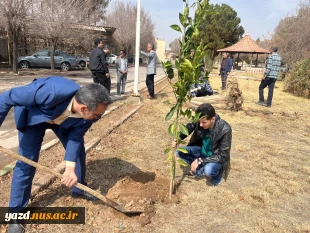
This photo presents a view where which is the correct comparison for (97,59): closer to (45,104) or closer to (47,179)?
(47,179)

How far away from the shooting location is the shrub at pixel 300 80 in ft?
38.5

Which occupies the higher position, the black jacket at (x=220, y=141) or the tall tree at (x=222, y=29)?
the tall tree at (x=222, y=29)

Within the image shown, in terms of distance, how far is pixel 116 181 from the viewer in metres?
3.37

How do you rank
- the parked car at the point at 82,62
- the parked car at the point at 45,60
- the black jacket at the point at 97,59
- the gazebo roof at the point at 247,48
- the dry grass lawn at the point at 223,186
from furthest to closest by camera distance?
the gazebo roof at the point at 247,48, the parked car at the point at 82,62, the parked car at the point at 45,60, the black jacket at the point at 97,59, the dry grass lawn at the point at 223,186

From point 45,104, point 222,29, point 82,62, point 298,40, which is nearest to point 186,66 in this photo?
point 45,104

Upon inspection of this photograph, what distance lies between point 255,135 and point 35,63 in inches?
651

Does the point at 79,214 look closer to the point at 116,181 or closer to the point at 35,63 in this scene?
the point at 116,181

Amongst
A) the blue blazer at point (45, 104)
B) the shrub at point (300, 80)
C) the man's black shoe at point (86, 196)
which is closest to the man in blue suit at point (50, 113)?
the blue blazer at point (45, 104)

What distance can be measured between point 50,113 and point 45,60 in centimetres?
1760

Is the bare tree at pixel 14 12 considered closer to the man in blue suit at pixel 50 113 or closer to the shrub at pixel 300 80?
the man in blue suit at pixel 50 113

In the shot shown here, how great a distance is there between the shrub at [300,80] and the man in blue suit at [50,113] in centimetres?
1201

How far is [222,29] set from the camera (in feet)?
116

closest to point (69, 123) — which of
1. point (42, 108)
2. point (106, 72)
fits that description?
point (42, 108)

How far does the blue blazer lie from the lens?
1980 mm
